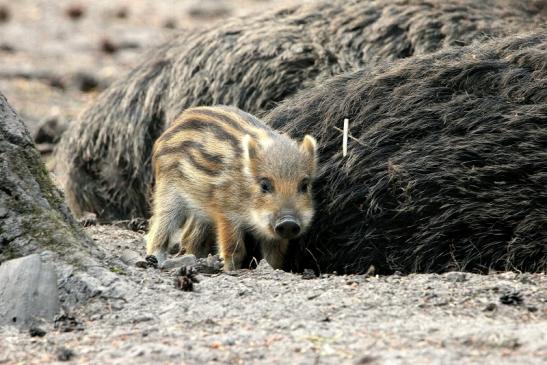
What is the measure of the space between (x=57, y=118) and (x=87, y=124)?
2436mm

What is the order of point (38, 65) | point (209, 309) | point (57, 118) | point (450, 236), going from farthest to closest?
point (38, 65) < point (57, 118) < point (450, 236) < point (209, 309)

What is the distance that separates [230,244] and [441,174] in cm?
120

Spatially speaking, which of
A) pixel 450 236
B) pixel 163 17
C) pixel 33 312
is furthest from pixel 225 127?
pixel 163 17

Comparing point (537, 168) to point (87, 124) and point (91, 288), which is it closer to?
point (91, 288)

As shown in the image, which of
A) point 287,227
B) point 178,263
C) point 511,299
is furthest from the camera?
point 178,263

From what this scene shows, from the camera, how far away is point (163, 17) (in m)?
20.5

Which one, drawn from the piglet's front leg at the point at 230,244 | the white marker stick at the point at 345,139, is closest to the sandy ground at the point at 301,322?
the piglet's front leg at the point at 230,244

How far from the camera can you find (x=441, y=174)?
645 cm

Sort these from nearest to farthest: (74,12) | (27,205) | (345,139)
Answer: (27,205), (345,139), (74,12)

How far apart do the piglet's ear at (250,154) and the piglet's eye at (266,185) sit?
0.08m

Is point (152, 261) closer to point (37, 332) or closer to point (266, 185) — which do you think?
point (266, 185)

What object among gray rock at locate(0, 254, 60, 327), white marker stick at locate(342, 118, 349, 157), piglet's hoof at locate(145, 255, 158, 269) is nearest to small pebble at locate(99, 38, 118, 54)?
white marker stick at locate(342, 118, 349, 157)

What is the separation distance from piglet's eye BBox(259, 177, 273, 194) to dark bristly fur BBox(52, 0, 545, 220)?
8.57 ft

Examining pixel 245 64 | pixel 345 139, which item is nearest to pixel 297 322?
pixel 345 139
